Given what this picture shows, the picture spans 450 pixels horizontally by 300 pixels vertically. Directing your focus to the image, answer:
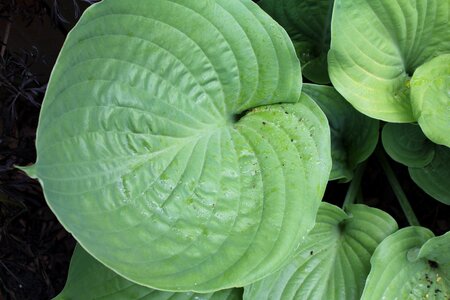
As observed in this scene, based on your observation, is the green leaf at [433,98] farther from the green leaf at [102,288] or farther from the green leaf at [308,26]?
the green leaf at [102,288]

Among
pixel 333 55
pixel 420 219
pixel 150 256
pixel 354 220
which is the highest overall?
pixel 333 55

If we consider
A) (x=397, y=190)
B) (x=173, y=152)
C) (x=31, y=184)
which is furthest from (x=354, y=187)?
(x=31, y=184)

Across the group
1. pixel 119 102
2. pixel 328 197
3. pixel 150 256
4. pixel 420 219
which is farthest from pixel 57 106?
pixel 420 219

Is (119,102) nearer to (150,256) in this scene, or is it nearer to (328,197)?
(150,256)

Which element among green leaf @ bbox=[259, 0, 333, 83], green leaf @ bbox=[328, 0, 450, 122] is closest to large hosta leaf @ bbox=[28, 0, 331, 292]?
green leaf @ bbox=[328, 0, 450, 122]

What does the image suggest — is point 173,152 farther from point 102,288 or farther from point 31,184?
point 31,184

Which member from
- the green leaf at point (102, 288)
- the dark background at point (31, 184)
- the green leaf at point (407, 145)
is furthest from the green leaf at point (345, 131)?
the green leaf at point (102, 288)

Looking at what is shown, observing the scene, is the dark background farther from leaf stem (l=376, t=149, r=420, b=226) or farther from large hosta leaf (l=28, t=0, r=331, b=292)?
large hosta leaf (l=28, t=0, r=331, b=292)
